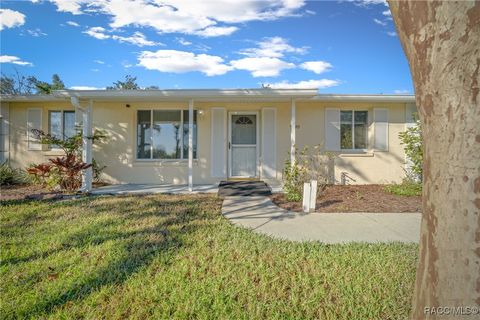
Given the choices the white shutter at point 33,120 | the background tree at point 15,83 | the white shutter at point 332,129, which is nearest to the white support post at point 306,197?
the white shutter at point 332,129

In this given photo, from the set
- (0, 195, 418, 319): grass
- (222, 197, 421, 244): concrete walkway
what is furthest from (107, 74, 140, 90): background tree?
(0, 195, 418, 319): grass

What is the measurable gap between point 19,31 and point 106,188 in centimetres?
876

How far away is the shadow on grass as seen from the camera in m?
2.82

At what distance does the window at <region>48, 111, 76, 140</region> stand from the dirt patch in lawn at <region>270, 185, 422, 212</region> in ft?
24.8

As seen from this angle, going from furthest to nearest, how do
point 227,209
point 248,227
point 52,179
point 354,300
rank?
point 52,179, point 227,209, point 248,227, point 354,300

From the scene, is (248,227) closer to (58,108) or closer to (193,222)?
(193,222)

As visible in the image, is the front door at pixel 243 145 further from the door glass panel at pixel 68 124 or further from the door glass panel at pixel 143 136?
the door glass panel at pixel 68 124

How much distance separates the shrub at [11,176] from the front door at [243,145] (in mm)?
7006

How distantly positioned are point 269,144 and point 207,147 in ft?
6.77

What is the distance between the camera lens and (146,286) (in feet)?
9.53

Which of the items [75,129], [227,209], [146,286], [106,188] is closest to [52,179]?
[106,188]

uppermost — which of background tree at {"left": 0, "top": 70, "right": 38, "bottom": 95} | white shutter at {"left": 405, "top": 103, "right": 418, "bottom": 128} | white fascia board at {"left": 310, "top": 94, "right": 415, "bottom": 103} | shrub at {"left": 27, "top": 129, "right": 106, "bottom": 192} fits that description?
→ background tree at {"left": 0, "top": 70, "right": 38, "bottom": 95}

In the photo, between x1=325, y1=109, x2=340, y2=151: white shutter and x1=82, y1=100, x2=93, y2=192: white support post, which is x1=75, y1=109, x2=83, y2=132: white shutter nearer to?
x1=82, y1=100, x2=93, y2=192: white support post

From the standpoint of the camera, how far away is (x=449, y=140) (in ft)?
4.91
